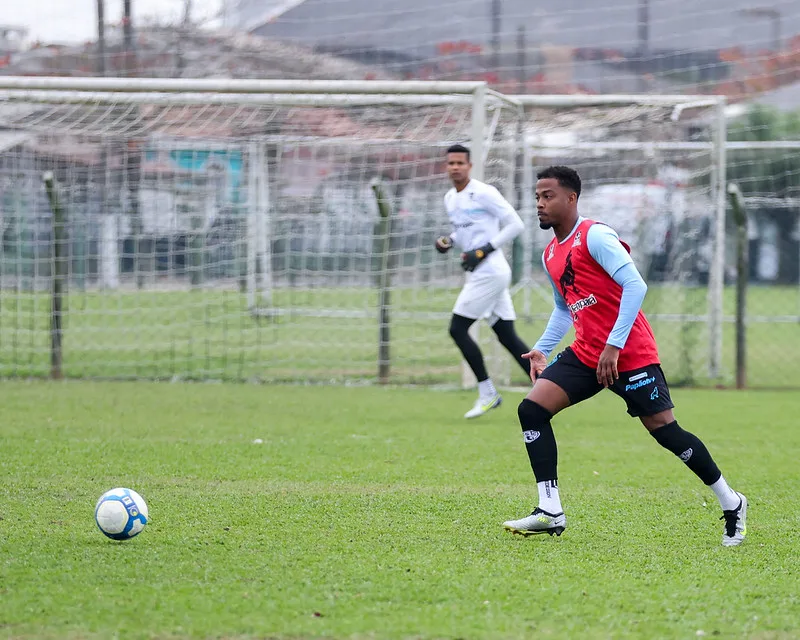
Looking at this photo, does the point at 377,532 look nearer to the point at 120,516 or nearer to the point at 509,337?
the point at 120,516

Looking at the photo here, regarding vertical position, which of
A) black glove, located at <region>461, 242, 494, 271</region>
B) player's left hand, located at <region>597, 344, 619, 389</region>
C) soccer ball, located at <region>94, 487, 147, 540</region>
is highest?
black glove, located at <region>461, 242, 494, 271</region>

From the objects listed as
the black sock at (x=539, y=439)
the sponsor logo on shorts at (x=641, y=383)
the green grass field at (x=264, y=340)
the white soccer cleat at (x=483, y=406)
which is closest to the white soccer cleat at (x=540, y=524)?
the black sock at (x=539, y=439)

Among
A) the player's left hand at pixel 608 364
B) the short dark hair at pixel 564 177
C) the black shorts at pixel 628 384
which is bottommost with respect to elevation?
the black shorts at pixel 628 384

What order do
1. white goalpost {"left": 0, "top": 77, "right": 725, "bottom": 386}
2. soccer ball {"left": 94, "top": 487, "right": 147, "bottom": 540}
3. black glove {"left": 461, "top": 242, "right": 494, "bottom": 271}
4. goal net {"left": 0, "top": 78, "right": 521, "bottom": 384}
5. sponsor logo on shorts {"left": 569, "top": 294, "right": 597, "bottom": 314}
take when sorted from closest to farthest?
soccer ball {"left": 94, "top": 487, "right": 147, "bottom": 540}
sponsor logo on shorts {"left": 569, "top": 294, "right": 597, "bottom": 314}
black glove {"left": 461, "top": 242, "right": 494, "bottom": 271}
white goalpost {"left": 0, "top": 77, "right": 725, "bottom": 386}
goal net {"left": 0, "top": 78, "right": 521, "bottom": 384}

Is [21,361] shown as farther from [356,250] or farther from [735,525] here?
[735,525]

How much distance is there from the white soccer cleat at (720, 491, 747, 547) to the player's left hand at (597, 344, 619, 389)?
89cm

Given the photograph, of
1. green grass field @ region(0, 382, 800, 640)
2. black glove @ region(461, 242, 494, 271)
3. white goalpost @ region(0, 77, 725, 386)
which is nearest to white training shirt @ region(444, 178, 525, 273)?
black glove @ region(461, 242, 494, 271)

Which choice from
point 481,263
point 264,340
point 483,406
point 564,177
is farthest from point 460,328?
point 264,340

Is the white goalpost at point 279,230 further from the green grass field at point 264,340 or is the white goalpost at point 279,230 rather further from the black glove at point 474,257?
the black glove at point 474,257

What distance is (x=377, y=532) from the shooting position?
5469 millimetres

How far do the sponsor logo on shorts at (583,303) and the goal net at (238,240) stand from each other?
6.51 m

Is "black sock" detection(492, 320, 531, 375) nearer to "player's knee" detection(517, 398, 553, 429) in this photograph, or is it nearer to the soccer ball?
"player's knee" detection(517, 398, 553, 429)

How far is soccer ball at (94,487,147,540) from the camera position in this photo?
5078mm

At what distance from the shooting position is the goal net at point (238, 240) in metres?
12.8
